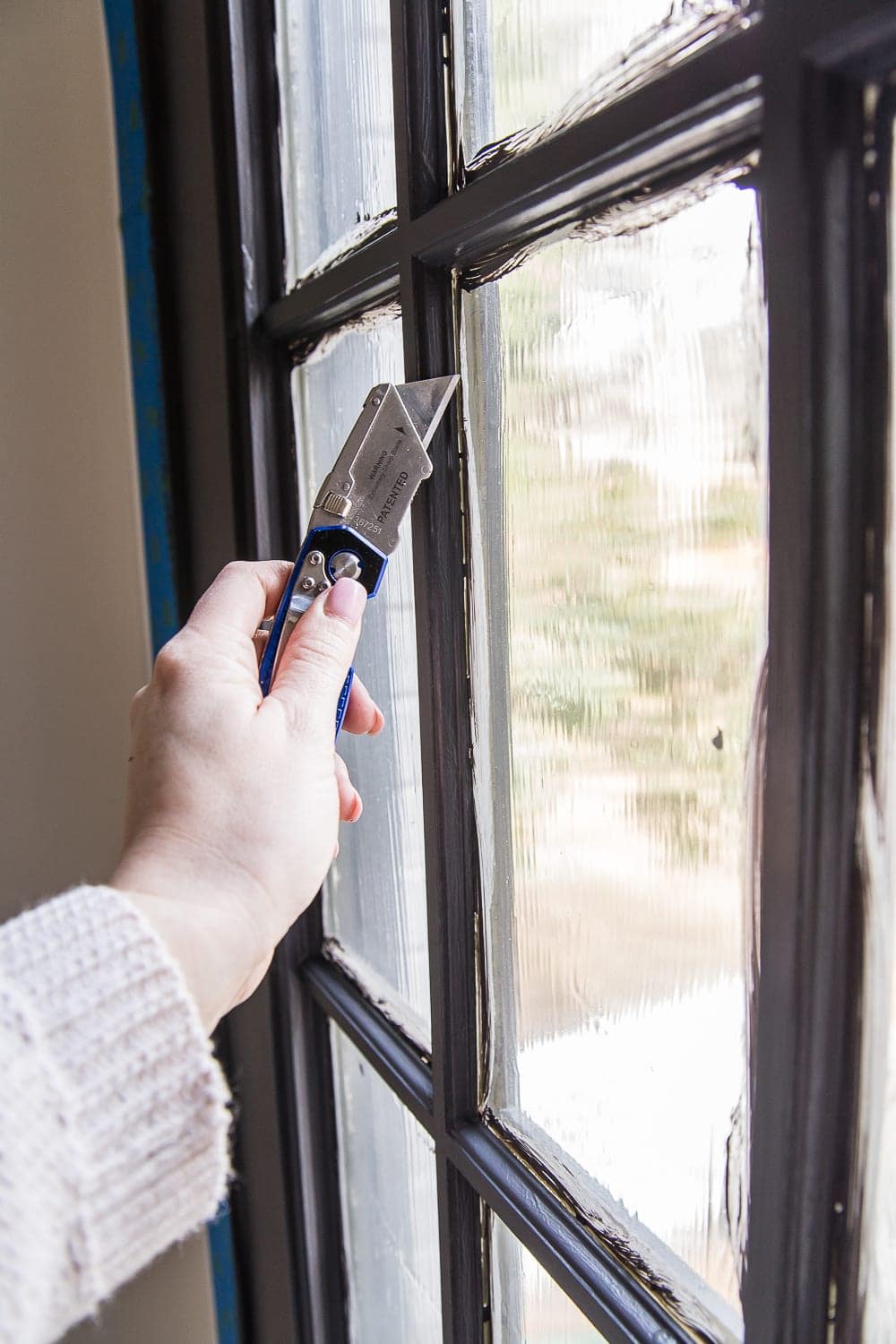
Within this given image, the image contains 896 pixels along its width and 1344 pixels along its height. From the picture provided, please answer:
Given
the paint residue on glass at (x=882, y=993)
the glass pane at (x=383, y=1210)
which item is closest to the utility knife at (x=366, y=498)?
the paint residue on glass at (x=882, y=993)

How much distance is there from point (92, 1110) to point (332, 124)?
1.99 ft

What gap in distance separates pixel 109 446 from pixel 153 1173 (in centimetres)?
66

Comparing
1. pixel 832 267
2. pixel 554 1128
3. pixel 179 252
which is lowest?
pixel 554 1128

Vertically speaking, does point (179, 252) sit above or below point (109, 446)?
above

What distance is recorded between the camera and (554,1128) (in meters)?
0.52

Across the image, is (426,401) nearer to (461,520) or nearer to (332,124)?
(461,520)

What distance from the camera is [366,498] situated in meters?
0.51

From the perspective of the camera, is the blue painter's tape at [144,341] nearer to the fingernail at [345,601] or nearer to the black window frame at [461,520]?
the black window frame at [461,520]

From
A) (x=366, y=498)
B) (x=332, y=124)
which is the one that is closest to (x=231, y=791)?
(x=366, y=498)

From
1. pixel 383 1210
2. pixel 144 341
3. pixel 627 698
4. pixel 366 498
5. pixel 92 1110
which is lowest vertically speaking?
pixel 383 1210

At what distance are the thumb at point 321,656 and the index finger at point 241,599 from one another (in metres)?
0.03

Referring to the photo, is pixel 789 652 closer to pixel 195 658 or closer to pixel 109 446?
pixel 195 658

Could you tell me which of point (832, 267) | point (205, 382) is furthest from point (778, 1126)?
point (205, 382)

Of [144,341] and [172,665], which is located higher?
[144,341]
